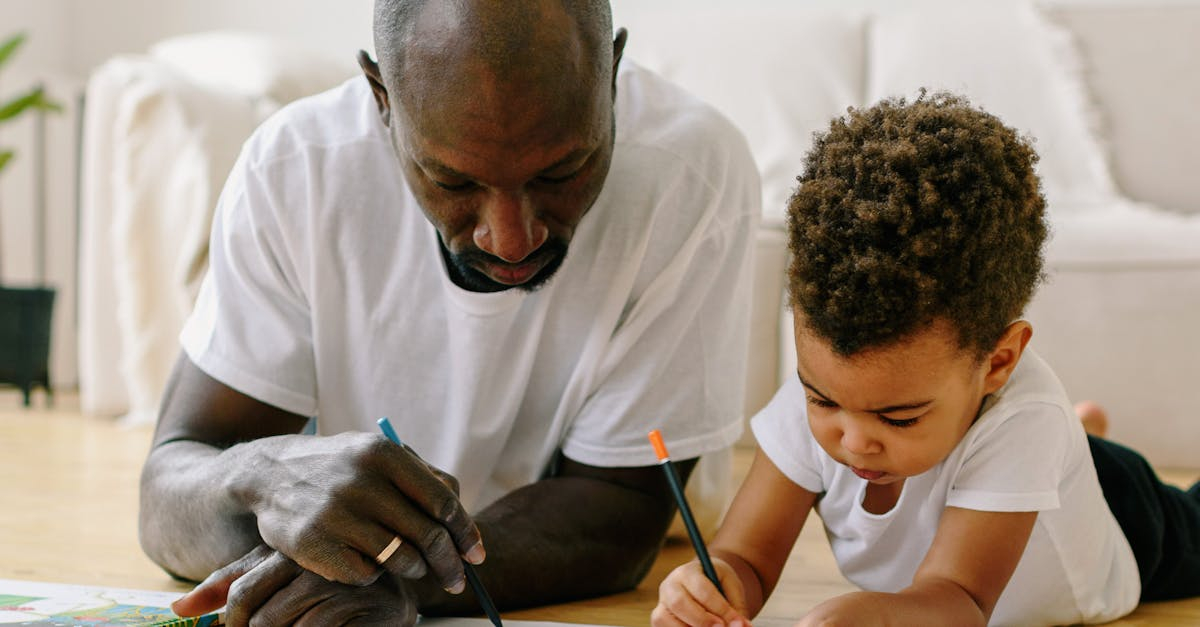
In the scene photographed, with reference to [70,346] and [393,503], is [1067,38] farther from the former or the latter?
[70,346]

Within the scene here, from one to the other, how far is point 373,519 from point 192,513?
28 centimetres

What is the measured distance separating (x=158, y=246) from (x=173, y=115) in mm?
267

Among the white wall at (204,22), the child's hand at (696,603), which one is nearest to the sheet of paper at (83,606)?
the child's hand at (696,603)

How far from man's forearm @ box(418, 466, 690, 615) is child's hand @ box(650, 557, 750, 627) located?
18 centimetres

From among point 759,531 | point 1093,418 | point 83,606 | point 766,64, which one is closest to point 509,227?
point 759,531

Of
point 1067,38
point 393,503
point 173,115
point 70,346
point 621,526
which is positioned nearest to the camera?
point 393,503

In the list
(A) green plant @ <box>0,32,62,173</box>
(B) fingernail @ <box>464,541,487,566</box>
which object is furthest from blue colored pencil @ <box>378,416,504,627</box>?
(A) green plant @ <box>0,32,62,173</box>

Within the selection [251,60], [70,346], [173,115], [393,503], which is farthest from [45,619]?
[70,346]

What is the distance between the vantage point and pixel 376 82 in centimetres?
115

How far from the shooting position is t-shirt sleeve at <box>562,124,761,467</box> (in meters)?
1.24

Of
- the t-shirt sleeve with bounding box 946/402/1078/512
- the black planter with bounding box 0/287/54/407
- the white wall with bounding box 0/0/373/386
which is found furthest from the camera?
the white wall with bounding box 0/0/373/386

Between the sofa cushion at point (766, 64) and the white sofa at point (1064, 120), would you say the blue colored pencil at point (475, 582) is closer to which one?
the white sofa at point (1064, 120)

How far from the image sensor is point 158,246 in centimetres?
259

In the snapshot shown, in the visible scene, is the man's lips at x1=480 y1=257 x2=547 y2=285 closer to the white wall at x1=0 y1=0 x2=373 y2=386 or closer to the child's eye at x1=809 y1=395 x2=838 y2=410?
the child's eye at x1=809 y1=395 x2=838 y2=410
